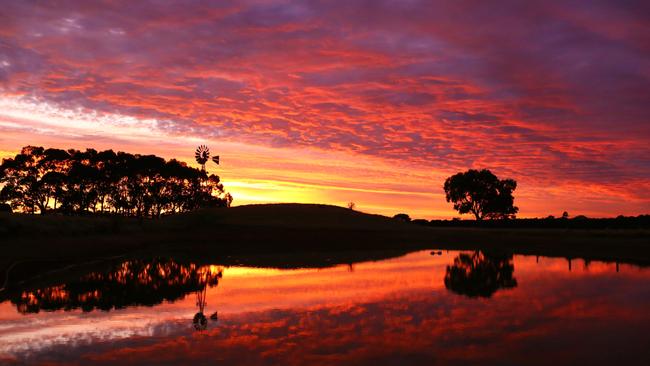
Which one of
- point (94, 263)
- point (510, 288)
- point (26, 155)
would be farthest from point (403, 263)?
point (26, 155)

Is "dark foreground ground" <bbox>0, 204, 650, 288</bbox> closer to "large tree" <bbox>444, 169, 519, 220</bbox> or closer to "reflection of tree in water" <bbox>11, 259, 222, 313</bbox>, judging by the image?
"reflection of tree in water" <bbox>11, 259, 222, 313</bbox>

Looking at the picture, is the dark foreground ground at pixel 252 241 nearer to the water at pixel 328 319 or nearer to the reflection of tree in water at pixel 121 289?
the reflection of tree in water at pixel 121 289

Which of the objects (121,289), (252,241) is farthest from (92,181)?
(121,289)

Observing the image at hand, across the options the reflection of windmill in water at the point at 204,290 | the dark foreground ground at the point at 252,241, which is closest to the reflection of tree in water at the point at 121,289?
the reflection of windmill in water at the point at 204,290

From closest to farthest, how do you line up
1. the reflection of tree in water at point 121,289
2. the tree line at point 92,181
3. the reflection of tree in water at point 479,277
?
the reflection of tree in water at point 121,289
the reflection of tree in water at point 479,277
the tree line at point 92,181

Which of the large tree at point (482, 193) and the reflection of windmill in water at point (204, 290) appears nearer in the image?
the reflection of windmill in water at point (204, 290)

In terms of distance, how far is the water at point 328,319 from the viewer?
13.7m

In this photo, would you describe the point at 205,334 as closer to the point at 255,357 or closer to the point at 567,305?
the point at 255,357

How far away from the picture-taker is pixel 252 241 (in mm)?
72875

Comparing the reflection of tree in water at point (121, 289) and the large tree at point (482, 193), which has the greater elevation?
the large tree at point (482, 193)

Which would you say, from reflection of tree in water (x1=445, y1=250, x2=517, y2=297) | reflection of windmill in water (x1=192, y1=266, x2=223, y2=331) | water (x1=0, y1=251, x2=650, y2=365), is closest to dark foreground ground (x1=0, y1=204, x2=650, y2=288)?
reflection of windmill in water (x1=192, y1=266, x2=223, y2=331)

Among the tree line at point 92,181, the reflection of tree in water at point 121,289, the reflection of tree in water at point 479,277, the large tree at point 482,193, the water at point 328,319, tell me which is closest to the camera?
the water at point 328,319

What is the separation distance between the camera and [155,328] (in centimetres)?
1709

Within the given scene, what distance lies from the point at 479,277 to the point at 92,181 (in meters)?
107
